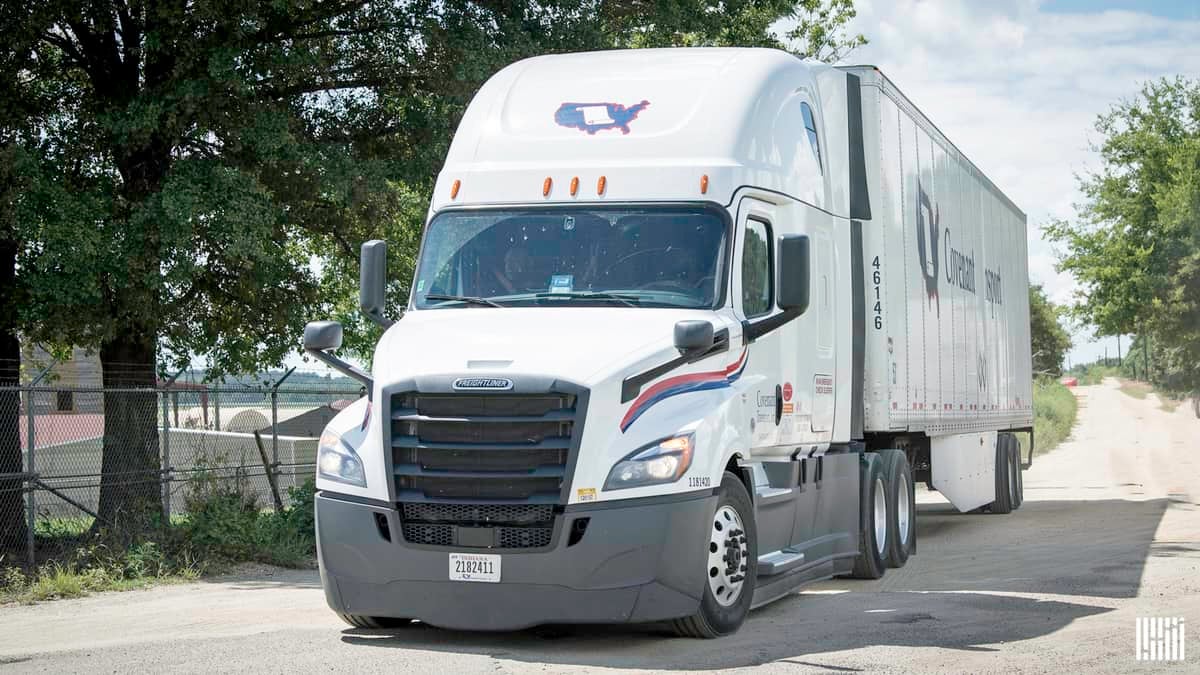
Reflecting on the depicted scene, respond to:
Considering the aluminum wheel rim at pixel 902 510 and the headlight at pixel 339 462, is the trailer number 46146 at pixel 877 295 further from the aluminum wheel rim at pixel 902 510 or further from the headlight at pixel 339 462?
the headlight at pixel 339 462

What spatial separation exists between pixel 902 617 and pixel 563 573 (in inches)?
116

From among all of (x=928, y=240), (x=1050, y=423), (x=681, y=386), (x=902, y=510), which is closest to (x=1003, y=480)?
(x=928, y=240)

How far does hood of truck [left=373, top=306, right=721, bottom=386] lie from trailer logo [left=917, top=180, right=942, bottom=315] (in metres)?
5.84

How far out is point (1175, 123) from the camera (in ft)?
173

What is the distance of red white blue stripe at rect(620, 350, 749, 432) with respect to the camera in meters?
8.94

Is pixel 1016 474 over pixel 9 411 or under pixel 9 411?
under

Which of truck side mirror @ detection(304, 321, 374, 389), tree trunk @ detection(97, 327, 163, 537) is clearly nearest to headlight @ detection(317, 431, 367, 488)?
truck side mirror @ detection(304, 321, 374, 389)

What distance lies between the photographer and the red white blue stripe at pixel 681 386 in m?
8.94

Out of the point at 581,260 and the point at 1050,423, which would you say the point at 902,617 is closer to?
the point at 581,260

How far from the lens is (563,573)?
28.6ft

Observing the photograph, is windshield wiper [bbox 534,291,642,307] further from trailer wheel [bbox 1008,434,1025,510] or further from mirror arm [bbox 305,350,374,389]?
trailer wheel [bbox 1008,434,1025,510]

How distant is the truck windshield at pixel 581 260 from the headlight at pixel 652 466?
1285mm

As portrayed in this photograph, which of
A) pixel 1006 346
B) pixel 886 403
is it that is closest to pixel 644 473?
pixel 886 403

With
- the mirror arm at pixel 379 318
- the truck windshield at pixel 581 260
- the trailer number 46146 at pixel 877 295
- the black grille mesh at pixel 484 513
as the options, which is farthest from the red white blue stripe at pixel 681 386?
the trailer number 46146 at pixel 877 295
